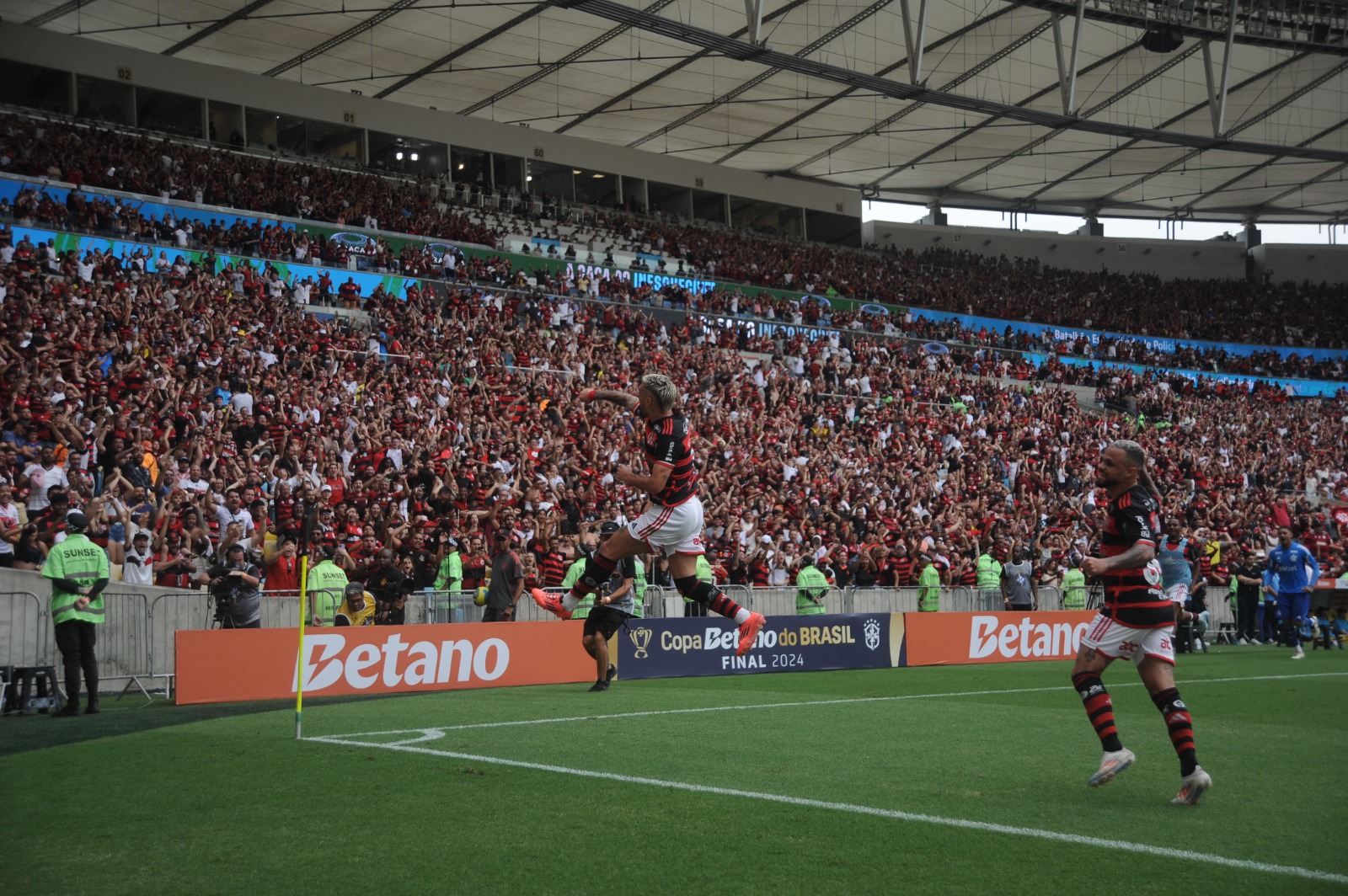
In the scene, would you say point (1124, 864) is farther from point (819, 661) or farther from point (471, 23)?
point (471, 23)

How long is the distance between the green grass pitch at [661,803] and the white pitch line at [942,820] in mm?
24

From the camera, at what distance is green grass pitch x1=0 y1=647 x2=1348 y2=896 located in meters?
5.06

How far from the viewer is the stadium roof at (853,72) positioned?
38062mm

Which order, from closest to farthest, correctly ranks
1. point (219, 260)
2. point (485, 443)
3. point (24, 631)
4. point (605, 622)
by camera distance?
point (605, 622) → point (24, 631) → point (485, 443) → point (219, 260)

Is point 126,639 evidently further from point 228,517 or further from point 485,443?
point 485,443

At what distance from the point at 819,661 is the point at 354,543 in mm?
7230

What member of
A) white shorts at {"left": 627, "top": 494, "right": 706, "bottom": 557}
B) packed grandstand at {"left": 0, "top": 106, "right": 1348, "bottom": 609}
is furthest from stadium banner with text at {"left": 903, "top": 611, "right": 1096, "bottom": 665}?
white shorts at {"left": 627, "top": 494, "right": 706, "bottom": 557}

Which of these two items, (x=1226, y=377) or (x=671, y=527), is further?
(x=1226, y=377)

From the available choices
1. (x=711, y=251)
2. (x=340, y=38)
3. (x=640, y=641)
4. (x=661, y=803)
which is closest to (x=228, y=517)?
(x=640, y=641)

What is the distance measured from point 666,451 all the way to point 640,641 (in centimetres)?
782

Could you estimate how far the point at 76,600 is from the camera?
1195cm

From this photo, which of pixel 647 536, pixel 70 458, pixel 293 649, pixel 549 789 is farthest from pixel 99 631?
pixel 549 789

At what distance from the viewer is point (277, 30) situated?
128ft

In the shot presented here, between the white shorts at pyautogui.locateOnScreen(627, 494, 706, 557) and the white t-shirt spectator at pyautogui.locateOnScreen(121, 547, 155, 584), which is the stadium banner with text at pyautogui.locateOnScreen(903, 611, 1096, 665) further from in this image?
the white t-shirt spectator at pyautogui.locateOnScreen(121, 547, 155, 584)
